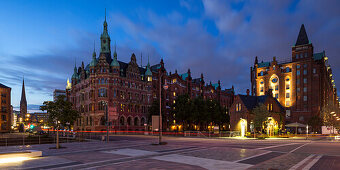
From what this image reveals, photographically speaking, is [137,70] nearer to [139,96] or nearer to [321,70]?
[139,96]

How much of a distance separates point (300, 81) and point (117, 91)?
220ft

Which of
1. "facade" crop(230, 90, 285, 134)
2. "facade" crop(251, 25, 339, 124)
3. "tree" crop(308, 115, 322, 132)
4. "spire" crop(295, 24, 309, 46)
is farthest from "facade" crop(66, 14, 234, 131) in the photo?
"spire" crop(295, 24, 309, 46)

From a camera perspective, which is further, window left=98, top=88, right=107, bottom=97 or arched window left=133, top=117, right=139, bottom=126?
arched window left=133, top=117, right=139, bottom=126

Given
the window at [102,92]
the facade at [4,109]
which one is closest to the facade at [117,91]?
the window at [102,92]

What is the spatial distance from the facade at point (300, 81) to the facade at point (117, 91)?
37.5 meters


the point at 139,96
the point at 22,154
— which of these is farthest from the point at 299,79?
the point at 22,154

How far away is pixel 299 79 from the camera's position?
8844 centimetres

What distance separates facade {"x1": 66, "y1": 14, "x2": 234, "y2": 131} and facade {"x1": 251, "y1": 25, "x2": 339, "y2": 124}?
37537mm

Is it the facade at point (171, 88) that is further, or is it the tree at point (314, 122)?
the facade at point (171, 88)

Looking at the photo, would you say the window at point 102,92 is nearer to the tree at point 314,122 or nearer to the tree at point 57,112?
the tree at point 57,112

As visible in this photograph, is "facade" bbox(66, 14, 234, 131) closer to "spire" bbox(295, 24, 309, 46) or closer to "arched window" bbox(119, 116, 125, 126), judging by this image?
"arched window" bbox(119, 116, 125, 126)

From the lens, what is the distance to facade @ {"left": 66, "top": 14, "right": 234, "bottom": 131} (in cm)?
7462

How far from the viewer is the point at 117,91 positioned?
249 feet

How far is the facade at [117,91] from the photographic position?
7462cm
